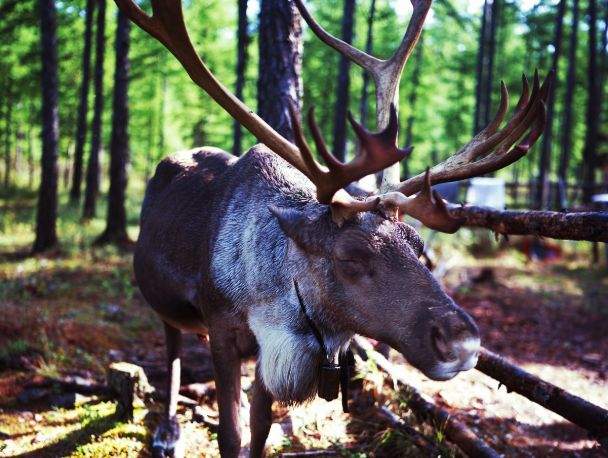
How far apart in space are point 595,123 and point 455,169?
17501 mm

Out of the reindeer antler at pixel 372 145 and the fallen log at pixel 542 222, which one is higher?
the reindeer antler at pixel 372 145

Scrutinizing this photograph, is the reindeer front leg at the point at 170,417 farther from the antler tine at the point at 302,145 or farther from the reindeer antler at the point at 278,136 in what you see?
the antler tine at the point at 302,145

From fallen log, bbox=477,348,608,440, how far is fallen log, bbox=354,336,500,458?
0.47 m

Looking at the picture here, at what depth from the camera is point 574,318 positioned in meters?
8.78

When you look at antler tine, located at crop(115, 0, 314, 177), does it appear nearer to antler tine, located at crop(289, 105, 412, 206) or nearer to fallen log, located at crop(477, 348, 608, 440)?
antler tine, located at crop(289, 105, 412, 206)

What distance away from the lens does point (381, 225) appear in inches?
107

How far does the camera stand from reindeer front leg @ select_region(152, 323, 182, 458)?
12.7 ft

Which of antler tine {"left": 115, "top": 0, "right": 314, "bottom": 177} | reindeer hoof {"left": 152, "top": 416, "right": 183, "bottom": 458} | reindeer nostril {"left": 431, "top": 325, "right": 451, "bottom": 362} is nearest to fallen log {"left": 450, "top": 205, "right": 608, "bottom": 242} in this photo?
reindeer nostril {"left": 431, "top": 325, "right": 451, "bottom": 362}

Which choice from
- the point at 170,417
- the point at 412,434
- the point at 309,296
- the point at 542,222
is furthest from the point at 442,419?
the point at 170,417

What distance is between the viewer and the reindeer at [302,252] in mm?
2490

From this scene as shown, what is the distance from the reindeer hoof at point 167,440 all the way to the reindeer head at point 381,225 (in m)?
1.90

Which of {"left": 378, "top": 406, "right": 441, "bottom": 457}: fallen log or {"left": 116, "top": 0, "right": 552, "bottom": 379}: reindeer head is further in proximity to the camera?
{"left": 378, "top": 406, "right": 441, "bottom": 457}: fallen log

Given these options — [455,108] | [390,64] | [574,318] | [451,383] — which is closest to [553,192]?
[455,108]

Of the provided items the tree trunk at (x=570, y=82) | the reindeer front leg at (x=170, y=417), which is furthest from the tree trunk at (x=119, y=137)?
the tree trunk at (x=570, y=82)
